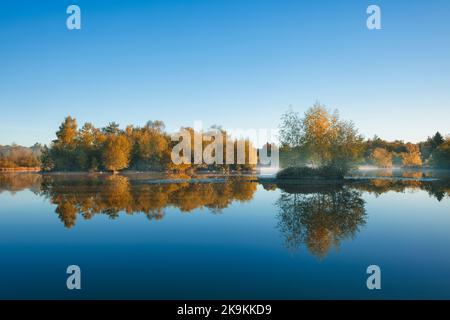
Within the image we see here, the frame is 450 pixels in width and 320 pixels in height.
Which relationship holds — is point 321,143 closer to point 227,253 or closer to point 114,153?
point 227,253

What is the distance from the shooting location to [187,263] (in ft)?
28.3

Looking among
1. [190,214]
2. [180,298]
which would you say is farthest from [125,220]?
[180,298]

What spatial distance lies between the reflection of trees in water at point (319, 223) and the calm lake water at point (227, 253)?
0.15 feet

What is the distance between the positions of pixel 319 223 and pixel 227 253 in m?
4.94

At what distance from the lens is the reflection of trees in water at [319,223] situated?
1023cm

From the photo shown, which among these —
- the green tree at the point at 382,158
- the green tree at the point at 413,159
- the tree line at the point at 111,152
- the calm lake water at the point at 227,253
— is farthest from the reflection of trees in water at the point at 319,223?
the green tree at the point at 413,159

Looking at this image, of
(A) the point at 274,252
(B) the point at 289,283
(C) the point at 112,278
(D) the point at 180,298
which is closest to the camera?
(D) the point at 180,298

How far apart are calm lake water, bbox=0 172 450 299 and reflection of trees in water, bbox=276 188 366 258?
5cm

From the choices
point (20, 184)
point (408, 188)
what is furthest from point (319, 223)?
point (20, 184)

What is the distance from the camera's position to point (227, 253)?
9.55 metres

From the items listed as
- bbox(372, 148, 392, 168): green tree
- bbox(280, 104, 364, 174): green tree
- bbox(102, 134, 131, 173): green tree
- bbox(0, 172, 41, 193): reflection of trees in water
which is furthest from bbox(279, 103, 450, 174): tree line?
bbox(372, 148, 392, 168): green tree
